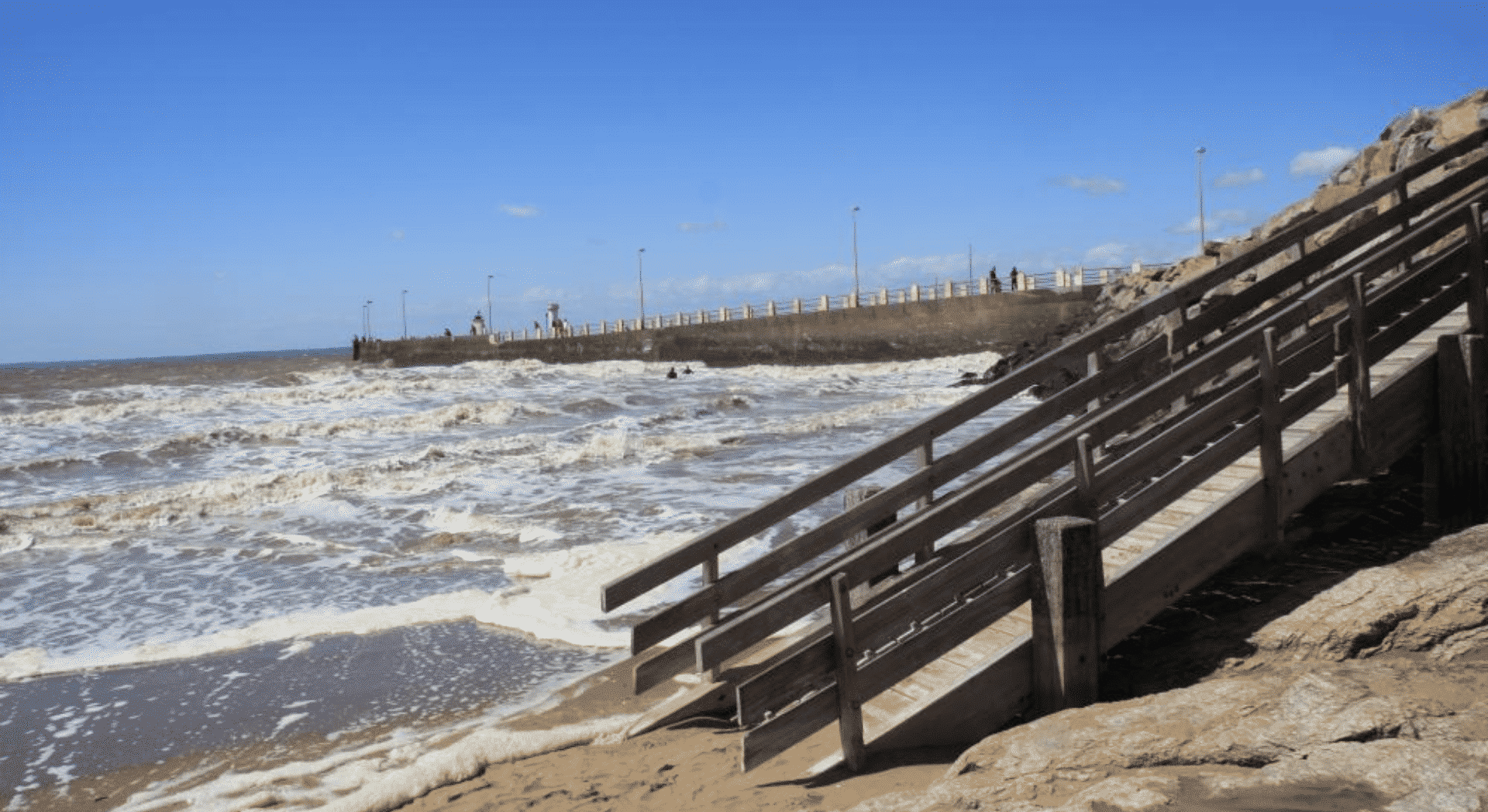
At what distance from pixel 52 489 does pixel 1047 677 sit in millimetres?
20562

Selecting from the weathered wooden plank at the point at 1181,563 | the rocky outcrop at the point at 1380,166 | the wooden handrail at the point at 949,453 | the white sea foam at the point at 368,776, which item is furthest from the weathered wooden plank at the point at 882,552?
the rocky outcrop at the point at 1380,166

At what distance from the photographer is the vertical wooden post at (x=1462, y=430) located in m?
5.88

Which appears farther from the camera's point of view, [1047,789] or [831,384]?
[831,384]

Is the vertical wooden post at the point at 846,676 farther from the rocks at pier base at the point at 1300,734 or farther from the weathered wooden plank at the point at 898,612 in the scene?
the rocks at pier base at the point at 1300,734

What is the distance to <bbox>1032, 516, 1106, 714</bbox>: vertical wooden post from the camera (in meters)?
4.47

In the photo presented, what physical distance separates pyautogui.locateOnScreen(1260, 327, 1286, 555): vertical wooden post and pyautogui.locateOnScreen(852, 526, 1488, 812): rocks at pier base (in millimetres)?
564

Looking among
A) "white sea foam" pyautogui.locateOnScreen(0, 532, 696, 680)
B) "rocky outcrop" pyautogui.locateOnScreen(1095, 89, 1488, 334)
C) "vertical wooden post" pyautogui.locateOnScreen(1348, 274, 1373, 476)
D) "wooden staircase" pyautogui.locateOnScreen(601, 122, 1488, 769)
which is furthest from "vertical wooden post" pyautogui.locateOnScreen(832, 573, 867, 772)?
"rocky outcrop" pyautogui.locateOnScreen(1095, 89, 1488, 334)

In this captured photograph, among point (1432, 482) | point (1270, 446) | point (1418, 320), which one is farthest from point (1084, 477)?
point (1418, 320)

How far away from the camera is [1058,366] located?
638 cm

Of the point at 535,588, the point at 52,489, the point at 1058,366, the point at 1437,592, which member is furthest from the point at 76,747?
the point at 52,489

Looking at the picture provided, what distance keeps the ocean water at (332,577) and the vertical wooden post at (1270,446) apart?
12.3 feet

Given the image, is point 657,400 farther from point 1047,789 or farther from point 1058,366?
point 1047,789

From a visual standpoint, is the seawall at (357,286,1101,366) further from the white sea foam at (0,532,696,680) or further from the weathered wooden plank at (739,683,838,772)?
the weathered wooden plank at (739,683,838,772)

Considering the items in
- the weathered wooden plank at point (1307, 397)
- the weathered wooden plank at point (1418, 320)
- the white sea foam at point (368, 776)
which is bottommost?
the white sea foam at point (368, 776)
